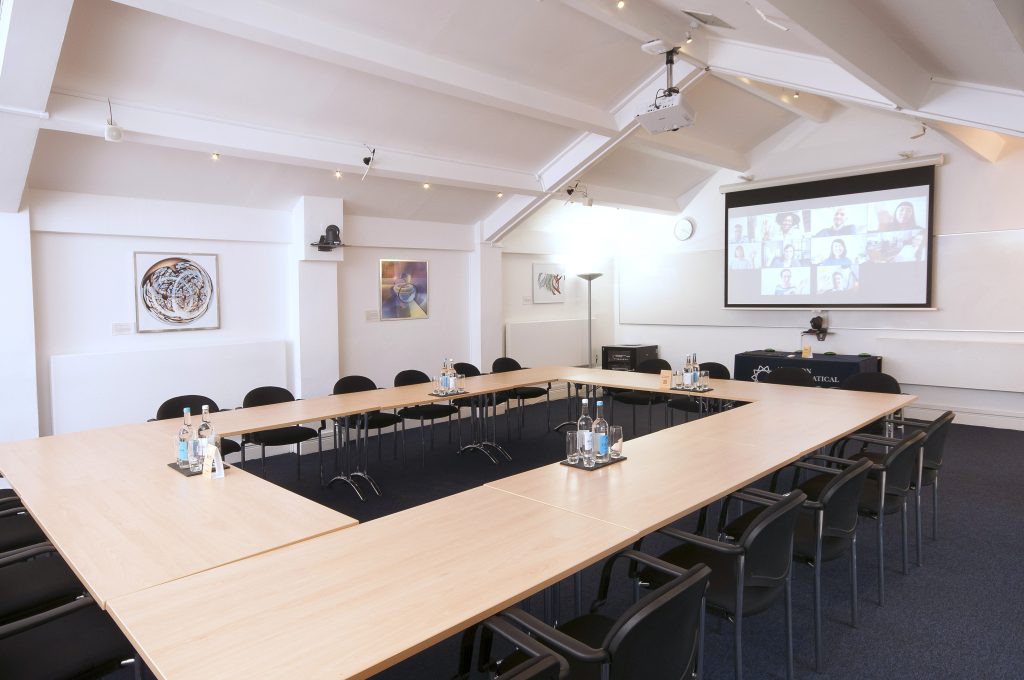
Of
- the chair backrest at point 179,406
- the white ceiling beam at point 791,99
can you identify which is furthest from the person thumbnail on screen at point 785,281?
the chair backrest at point 179,406

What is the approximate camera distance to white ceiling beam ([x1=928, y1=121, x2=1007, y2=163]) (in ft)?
19.0

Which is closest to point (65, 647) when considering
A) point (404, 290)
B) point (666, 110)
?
point (666, 110)

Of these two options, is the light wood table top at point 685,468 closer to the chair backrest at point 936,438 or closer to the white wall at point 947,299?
the chair backrest at point 936,438

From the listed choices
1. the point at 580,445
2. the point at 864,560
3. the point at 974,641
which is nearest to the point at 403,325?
the point at 580,445

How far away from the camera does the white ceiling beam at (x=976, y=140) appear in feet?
19.0

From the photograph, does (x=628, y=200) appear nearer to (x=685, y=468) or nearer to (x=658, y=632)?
(x=685, y=468)

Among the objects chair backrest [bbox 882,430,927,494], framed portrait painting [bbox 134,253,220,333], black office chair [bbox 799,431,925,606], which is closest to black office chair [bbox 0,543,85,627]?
framed portrait painting [bbox 134,253,220,333]

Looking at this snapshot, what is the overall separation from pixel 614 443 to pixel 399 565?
1542mm

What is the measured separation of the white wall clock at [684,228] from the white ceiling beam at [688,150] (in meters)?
0.85

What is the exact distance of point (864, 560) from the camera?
11.8 ft

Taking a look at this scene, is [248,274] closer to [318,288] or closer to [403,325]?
[318,288]

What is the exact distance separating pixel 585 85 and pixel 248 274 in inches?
147

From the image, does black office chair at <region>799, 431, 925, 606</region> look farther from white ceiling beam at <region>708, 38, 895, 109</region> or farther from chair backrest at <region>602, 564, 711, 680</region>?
white ceiling beam at <region>708, 38, 895, 109</region>

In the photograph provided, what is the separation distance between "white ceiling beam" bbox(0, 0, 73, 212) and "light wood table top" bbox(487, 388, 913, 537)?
325cm
